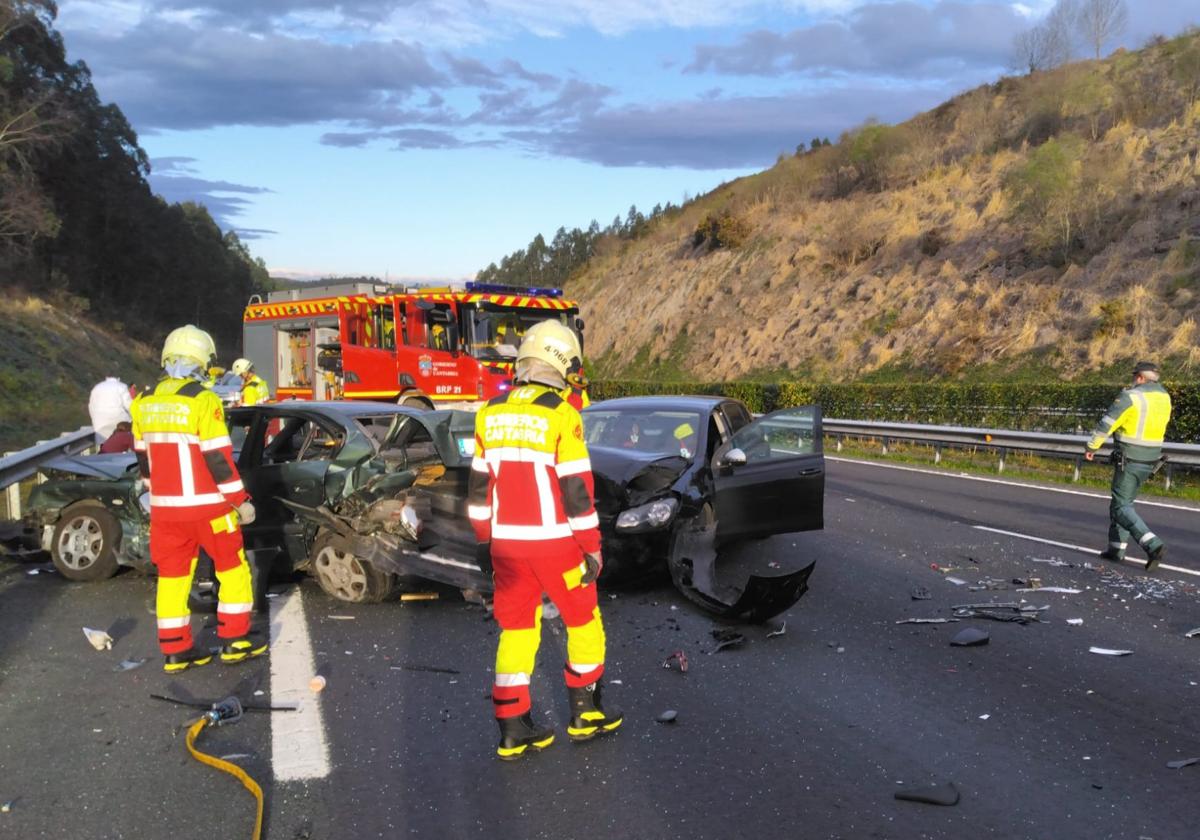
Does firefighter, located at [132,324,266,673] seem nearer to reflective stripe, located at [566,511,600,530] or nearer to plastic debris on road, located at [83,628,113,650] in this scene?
plastic debris on road, located at [83,628,113,650]

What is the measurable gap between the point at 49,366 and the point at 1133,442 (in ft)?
123

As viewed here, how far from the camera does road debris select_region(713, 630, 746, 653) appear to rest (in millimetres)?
6044

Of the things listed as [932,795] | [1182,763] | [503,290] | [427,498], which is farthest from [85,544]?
[503,290]

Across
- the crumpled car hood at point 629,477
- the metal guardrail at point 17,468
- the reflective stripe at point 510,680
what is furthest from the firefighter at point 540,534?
Result: the metal guardrail at point 17,468

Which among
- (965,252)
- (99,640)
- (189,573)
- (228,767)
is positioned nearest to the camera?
(228,767)

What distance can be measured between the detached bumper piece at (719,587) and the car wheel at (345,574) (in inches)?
79.9

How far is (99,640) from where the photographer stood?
615cm

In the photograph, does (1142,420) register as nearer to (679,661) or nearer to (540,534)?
(679,661)

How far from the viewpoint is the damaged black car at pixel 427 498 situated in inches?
268

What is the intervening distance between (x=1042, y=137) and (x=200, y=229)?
82356 mm

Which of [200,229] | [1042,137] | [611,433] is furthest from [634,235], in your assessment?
[611,433]

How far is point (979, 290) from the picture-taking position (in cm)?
3319

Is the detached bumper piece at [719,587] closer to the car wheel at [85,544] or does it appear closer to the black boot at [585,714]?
the black boot at [585,714]

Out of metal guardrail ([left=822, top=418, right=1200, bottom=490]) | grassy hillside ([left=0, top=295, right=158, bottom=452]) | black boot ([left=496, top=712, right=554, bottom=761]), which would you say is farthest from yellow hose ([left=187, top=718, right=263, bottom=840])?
grassy hillside ([left=0, top=295, right=158, bottom=452])
